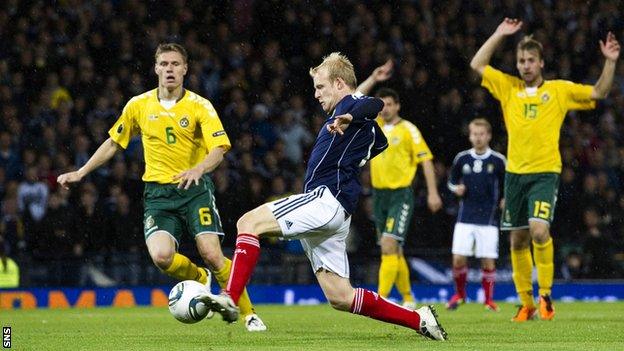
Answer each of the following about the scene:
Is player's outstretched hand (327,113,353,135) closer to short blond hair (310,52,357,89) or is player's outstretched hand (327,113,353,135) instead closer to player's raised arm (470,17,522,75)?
short blond hair (310,52,357,89)

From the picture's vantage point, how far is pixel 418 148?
1341 cm

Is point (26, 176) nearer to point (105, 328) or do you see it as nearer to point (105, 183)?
point (105, 183)

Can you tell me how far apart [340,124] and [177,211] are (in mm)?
2665

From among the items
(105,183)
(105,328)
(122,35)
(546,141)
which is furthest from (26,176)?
(546,141)

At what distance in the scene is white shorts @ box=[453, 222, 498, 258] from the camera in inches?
555

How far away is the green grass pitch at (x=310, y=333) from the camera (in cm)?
Answer: 777

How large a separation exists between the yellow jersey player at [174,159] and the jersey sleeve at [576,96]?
3.35 metres

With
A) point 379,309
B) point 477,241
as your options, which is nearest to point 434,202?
point 477,241

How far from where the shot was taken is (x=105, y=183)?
16625 mm

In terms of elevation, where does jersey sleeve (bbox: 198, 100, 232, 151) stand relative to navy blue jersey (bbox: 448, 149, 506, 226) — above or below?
above

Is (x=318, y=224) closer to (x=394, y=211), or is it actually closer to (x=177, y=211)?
(x=177, y=211)

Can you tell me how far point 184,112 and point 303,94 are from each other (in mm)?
10126

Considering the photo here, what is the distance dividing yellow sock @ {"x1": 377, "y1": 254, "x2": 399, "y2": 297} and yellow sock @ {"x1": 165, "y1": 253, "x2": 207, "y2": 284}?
372 cm

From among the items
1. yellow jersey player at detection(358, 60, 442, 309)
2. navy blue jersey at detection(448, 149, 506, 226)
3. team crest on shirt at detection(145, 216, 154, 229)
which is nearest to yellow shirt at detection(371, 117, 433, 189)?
yellow jersey player at detection(358, 60, 442, 309)
